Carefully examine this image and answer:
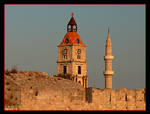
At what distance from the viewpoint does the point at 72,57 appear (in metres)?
90.8

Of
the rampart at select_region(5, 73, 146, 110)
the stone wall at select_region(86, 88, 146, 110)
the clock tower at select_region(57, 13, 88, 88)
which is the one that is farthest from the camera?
the clock tower at select_region(57, 13, 88, 88)

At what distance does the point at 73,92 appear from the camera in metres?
27.8

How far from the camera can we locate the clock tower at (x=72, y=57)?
90.1 meters

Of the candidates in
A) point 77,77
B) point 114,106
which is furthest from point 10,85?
point 77,77

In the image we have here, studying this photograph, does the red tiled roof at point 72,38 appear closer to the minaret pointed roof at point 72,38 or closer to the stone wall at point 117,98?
the minaret pointed roof at point 72,38

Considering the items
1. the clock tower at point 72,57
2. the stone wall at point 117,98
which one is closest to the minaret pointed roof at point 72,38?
the clock tower at point 72,57

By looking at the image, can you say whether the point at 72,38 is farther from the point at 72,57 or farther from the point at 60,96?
the point at 60,96

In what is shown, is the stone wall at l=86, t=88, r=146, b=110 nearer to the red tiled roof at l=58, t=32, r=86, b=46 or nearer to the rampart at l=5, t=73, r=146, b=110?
the rampart at l=5, t=73, r=146, b=110

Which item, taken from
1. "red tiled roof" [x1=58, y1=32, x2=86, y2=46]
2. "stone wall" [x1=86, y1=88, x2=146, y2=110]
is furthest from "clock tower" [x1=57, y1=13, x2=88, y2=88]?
"stone wall" [x1=86, y1=88, x2=146, y2=110]

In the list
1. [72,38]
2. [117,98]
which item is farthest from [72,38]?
[117,98]

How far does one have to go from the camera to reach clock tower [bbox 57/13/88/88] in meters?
90.1
